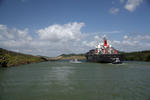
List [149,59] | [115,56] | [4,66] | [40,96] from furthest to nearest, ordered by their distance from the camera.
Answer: [149,59]
[115,56]
[4,66]
[40,96]

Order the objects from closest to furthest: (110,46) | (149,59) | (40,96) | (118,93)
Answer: (40,96)
(118,93)
(110,46)
(149,59)

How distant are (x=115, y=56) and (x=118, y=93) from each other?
50322 millimetres

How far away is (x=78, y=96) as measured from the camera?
14750mm

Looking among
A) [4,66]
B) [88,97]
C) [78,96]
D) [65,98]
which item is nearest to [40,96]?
[65,98]

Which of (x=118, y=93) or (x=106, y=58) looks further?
(x=106, y=58)

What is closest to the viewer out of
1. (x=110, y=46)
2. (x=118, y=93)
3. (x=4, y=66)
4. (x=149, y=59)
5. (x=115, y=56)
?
(x=118, y=93)

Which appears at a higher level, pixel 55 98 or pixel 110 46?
pixel 110 46

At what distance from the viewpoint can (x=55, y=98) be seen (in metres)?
14.1

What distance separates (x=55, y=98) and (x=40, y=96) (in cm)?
202

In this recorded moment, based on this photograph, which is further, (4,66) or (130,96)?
(4,66)

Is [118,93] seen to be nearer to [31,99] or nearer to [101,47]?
[31,99]

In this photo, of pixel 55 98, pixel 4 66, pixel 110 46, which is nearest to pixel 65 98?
pixel 55 98

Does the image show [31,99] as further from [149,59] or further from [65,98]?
[149,59]

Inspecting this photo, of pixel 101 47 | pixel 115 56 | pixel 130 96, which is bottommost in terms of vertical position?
pixel 130 96
